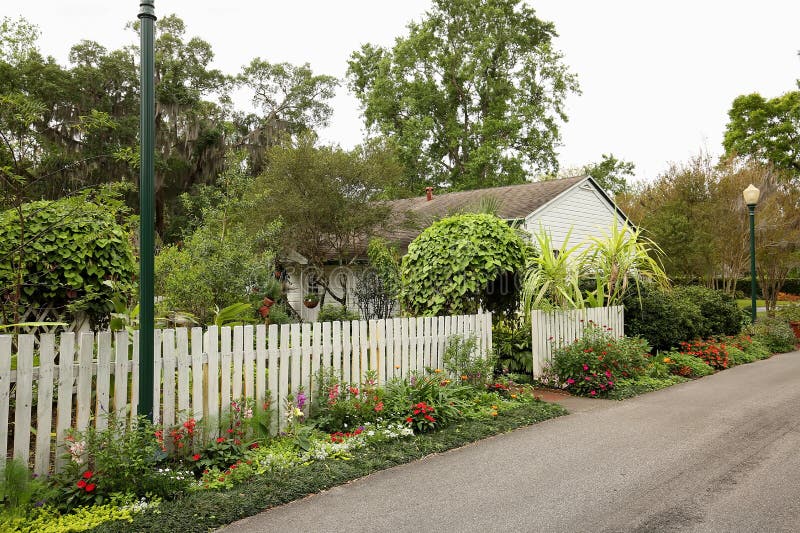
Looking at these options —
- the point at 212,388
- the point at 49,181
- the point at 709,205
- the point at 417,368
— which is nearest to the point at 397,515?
the point at 212,388

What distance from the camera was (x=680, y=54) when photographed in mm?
13711

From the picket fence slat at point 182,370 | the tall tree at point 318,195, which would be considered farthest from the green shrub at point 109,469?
the tall tree at point 318,195

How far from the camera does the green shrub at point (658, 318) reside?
10.6m

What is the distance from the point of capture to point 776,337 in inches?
522

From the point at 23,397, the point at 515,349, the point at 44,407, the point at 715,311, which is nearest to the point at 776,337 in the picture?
the point at 715,311

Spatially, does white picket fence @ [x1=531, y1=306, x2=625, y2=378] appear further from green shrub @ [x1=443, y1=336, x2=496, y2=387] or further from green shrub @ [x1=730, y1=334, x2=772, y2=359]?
green shrub @ [x1=730, y1=334, x2=772, y2=359]

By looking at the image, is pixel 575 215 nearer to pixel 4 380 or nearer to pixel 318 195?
pixel 318 195

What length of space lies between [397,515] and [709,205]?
59.0 ft

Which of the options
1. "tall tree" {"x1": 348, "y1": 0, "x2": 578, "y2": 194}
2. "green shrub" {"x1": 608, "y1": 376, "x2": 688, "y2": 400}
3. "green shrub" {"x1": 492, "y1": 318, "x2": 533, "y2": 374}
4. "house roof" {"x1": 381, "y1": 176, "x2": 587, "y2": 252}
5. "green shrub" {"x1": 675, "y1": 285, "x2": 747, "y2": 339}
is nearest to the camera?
"green shrub" {"x1": 608, "y1": 376, "x2": 688, "y2": 400}

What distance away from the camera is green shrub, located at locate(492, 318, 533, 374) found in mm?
8633

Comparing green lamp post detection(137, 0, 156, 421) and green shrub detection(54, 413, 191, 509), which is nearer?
green shrub detection(54, 413, 191, 509)

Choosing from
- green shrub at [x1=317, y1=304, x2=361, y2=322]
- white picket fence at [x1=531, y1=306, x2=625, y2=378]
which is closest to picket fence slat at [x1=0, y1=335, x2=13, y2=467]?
white picket fence at [x1=531, y1=306, x2=625, y2=378]

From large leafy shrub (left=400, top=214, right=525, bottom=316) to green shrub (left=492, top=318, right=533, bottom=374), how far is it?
54 centimetres

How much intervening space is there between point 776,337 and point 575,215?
260 inches
